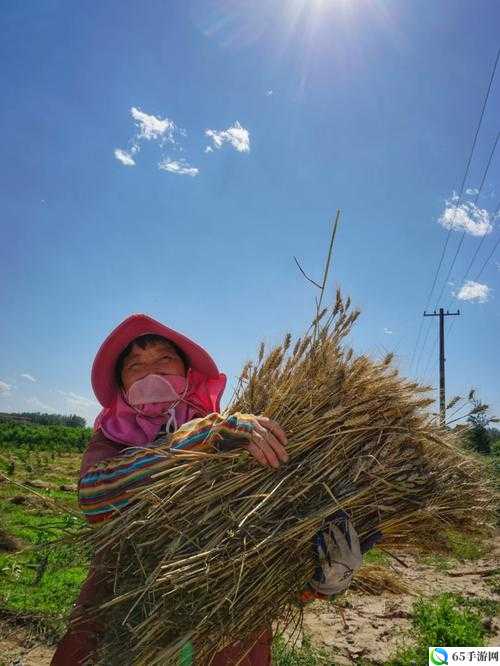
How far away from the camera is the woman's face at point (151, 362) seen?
74.7 inches

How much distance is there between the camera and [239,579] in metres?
1.22

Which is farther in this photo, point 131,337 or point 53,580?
point 53,580

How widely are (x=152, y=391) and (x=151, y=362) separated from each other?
19 centimetres

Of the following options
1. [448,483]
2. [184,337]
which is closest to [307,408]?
[448,483]

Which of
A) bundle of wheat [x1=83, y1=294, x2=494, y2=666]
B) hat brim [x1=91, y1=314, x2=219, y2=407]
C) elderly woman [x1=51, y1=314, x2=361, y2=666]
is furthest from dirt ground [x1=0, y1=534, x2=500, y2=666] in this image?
hat brim [x1=91, y1=314, x2=219, y2=407]

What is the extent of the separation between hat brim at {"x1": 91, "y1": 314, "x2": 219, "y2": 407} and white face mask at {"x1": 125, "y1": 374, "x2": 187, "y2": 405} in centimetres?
20

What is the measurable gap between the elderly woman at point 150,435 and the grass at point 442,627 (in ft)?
8.91

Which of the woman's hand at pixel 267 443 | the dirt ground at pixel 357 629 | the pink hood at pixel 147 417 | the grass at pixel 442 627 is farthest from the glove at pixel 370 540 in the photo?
the grass at pixel 442 627

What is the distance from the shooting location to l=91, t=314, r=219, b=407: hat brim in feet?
6.32

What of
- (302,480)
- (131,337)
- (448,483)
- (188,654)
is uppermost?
(131,337)

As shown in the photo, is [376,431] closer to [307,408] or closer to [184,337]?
[307,408]

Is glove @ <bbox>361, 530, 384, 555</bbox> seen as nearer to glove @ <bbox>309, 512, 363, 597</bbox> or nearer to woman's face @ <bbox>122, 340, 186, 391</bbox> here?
glove @ <bbox>309, 512, 363, 597</bbox>

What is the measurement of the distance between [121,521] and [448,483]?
1.05 metres

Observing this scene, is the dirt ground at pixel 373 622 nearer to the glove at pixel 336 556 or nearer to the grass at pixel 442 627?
the grass at pixel 442 627
